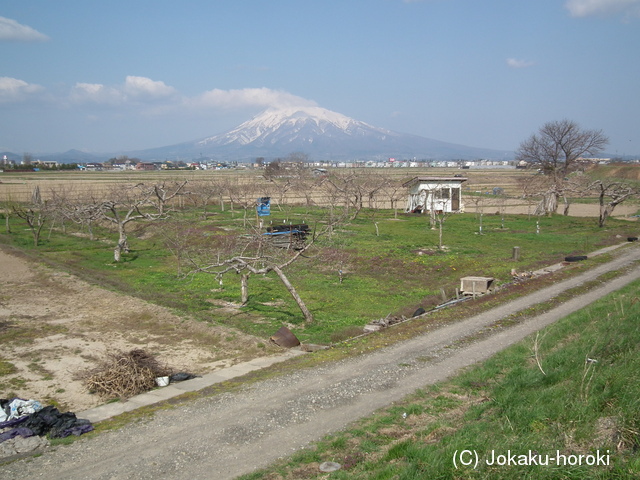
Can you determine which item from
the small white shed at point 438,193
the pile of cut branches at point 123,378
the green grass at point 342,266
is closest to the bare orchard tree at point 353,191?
the small white shed at point 438,193

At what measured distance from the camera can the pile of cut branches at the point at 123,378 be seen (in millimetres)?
10781

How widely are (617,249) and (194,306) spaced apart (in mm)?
20310

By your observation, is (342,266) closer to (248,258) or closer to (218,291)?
(218,291)

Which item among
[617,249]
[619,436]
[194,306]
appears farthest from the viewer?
[617,249]

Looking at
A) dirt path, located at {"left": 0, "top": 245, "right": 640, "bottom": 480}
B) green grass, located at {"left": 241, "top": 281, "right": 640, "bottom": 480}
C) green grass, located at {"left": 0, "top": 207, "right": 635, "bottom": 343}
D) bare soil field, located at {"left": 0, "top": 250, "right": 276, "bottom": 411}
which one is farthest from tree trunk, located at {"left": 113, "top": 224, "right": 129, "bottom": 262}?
green grass, located at {"left": 241, "top": 281, "right": 640, "bottom": 480}

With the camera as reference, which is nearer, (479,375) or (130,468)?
(130,468)

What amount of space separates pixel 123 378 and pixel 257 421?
4.01 m

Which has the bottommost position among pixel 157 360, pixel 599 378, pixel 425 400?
pixel 157 360

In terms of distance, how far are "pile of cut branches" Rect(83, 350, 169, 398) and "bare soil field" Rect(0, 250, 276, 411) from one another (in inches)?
11.0

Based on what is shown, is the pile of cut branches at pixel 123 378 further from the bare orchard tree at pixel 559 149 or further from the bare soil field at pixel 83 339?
the bare orchard tree at pixel 559 149

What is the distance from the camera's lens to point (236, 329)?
15328mm

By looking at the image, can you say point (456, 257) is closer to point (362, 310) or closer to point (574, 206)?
point (362, 310)

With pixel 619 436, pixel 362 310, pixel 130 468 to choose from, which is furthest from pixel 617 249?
pixel 130 468

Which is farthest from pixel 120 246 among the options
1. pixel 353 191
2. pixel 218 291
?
pixel 353 191
